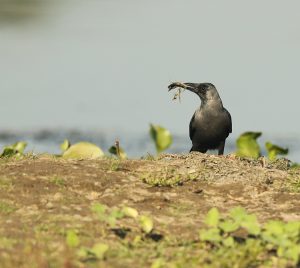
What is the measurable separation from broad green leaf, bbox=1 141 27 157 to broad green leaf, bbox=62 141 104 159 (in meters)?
0.51

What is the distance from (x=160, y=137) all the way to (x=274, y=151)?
145 centimetres

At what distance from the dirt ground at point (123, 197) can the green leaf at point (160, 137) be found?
30cm

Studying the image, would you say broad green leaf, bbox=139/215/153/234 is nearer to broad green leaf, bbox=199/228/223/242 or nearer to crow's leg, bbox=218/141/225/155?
broad green leaf, bbox=199/228/223/242

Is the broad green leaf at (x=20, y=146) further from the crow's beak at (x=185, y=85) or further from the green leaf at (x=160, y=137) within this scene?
the crow's beak at (x=185, y=85)

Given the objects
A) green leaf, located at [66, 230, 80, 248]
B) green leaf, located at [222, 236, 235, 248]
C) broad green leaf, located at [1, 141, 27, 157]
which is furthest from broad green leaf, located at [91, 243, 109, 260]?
broad green leaf, located at [1, 141, 27, 157]

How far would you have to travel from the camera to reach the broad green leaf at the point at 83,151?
35.1 feet

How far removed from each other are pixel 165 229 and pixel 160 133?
10.7ft

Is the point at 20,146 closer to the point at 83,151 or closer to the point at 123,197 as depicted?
the point at 83,151

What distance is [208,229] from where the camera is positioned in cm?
732

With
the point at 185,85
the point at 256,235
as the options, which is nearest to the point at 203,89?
the point at 185,85

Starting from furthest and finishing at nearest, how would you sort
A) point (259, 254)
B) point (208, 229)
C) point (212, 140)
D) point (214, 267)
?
1. point (212, 140)
2. point (208, 229)
3. point (259, 254)
4. point (214, 267)

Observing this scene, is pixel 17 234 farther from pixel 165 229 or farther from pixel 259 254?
pixel 259 254

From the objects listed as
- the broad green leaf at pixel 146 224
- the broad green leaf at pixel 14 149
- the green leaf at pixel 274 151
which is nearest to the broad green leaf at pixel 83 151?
the broad green leaf at pixel 14 149

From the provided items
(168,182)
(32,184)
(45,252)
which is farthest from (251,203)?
(45,252)
